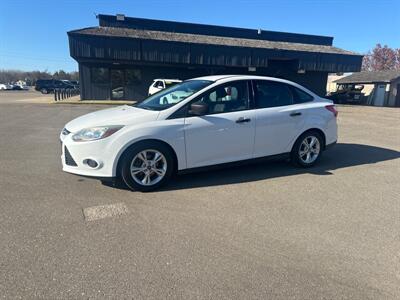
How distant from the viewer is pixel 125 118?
4281 millimetres

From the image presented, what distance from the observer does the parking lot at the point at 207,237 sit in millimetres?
2438

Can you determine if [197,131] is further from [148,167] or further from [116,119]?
[116,119]

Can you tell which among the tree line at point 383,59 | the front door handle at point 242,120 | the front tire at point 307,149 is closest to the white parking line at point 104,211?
the front door handle at point 242,120

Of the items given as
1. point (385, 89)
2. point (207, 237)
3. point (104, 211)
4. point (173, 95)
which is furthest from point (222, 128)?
point (385, 89)

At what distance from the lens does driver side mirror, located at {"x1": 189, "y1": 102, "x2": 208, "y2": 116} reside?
438 centimetres

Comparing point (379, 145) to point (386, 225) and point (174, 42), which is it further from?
point (174, 42)

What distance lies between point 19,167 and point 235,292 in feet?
15.6

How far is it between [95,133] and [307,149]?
Result: 12.4ft

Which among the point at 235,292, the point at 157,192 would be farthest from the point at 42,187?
the point at 235,292

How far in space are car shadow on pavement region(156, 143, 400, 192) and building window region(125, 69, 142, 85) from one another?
64.6 feet

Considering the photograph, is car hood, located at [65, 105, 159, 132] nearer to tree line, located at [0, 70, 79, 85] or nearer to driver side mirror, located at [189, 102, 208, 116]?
driver side mirror, located at [189, 102, 208, 116]

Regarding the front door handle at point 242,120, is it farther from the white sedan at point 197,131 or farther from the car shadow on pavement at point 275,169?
the car shadow on pavement at point 275,169

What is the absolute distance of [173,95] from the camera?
4.97m

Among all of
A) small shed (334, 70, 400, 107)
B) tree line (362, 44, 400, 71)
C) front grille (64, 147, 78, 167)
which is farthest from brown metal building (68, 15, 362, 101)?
tree line (362, 44, 400, 71)
